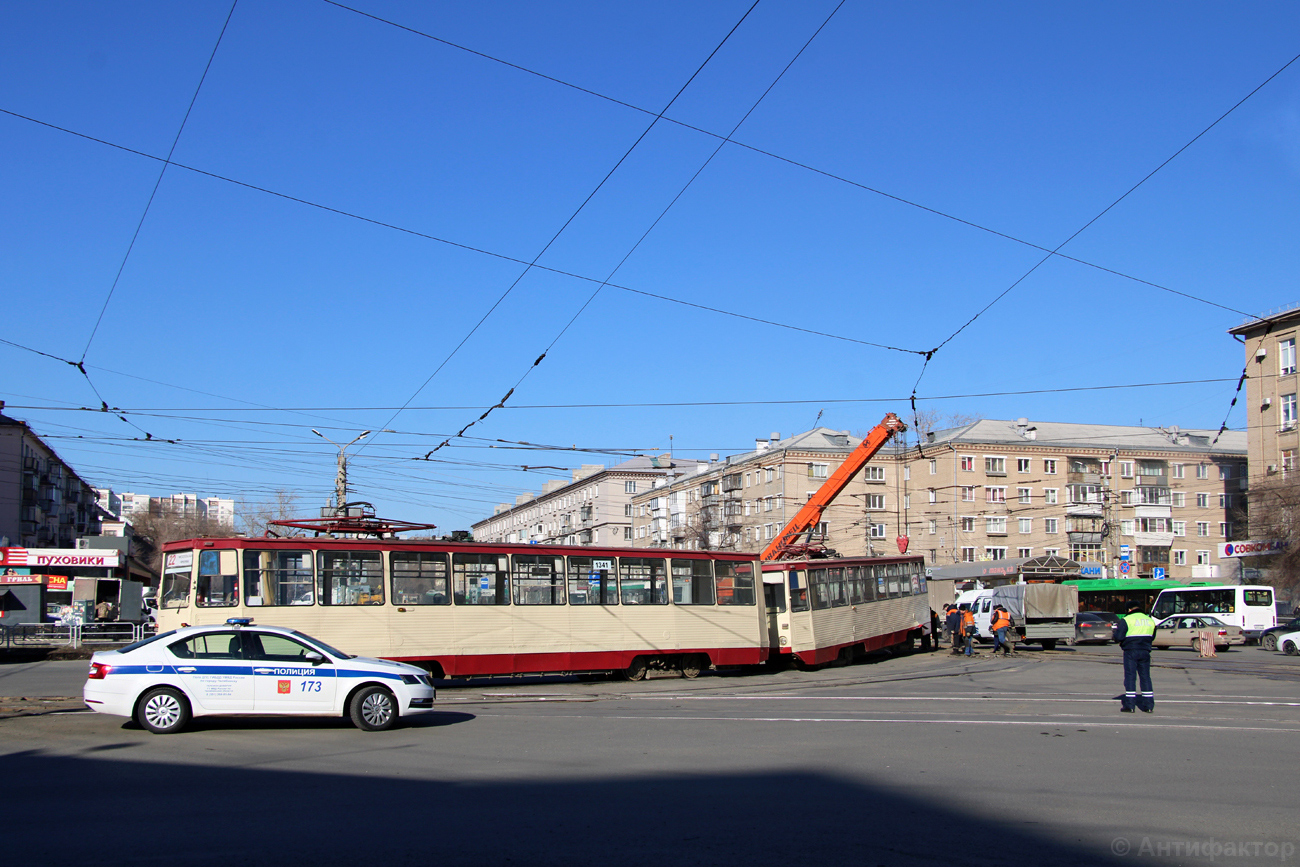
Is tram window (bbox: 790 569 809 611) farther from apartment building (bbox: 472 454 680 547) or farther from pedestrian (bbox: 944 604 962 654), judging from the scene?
apartment building (bbox: 472 454 680 547)

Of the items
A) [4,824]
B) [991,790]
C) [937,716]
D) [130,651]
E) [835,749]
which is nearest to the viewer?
[4,824]

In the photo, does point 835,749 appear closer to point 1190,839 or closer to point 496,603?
point 1190,839

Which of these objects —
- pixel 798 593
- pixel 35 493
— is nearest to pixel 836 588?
pixel 798 593

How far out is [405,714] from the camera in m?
13.5

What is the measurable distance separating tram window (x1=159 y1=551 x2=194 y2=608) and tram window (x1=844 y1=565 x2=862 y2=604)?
1647cm

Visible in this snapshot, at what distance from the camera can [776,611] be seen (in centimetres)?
2594

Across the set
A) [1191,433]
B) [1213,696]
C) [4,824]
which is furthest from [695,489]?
[4,824]

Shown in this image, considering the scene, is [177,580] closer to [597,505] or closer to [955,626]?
[955,626]

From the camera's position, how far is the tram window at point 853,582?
92.6 feet

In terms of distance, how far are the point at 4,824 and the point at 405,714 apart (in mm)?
6254

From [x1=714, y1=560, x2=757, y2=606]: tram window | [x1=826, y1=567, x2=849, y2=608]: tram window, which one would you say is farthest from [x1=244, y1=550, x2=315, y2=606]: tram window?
[x1=826, y1=567, x2=849, y2=608]: tram window

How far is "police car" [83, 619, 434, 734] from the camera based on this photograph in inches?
500

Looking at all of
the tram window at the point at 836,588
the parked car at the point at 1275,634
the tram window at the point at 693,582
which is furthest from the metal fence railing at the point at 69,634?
the parked car at the point at 1275,634

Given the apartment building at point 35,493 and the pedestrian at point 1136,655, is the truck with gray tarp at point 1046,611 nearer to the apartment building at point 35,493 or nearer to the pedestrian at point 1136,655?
the pedestrian at point 1136,655
